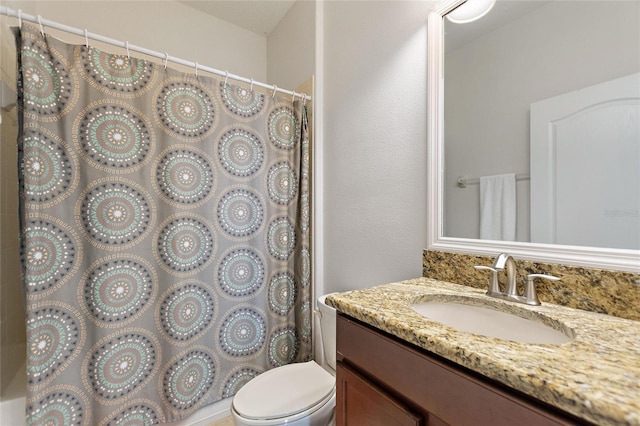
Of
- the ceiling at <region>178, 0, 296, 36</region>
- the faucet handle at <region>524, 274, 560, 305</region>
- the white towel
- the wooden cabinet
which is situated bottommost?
the wooden cabinet

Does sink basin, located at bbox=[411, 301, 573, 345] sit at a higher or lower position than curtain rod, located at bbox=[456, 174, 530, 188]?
lower

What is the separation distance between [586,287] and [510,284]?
0.55ft

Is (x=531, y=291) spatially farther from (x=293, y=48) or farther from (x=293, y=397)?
(x=293, y=48)

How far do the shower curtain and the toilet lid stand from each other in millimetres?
432

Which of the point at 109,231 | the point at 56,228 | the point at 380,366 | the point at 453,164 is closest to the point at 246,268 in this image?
the point at 109,231

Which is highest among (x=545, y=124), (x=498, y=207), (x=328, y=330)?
(x=545, y=124)

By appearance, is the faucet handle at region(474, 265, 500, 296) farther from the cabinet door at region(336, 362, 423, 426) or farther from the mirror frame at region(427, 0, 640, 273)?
the cabinet door at region(336, 362, 423, 426)

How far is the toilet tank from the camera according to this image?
1295mm

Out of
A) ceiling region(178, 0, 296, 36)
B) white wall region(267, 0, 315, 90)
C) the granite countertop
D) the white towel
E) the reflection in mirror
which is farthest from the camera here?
ceiling region(178, 0, 296, 36)

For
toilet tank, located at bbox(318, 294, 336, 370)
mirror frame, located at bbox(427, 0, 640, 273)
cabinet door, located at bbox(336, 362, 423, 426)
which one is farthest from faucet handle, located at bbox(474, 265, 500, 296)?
toilet tank, located at bbox(318, 294, 336, 370)

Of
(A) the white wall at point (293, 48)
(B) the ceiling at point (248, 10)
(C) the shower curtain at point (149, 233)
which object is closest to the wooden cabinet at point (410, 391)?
(C) the shower curtain at point (149, 233)

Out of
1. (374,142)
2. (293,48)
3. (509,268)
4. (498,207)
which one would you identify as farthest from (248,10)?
(509,268)

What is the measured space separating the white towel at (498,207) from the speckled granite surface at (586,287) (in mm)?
103

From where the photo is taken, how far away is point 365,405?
0.72 m
